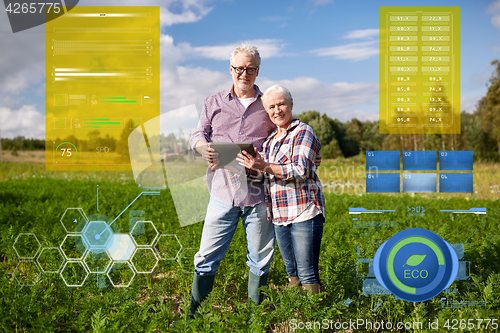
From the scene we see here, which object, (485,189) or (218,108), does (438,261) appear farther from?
(485,189)

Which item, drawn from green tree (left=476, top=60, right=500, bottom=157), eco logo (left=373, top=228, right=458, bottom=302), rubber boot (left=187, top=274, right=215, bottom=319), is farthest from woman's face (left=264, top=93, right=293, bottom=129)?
green tree (left=476, top=60, right=500, bottom=157)

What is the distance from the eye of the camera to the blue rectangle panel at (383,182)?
3246 millimetres

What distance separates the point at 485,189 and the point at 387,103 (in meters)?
7.75

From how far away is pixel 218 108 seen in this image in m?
2.65

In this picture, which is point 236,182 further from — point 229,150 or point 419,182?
point 419,182

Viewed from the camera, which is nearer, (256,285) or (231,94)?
(231,94)

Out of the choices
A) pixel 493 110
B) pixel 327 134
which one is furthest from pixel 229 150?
pixel 493 110

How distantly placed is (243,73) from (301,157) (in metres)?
0.72
